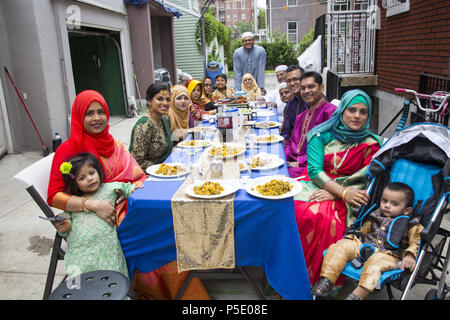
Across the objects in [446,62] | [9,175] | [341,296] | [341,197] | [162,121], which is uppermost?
[446,62]

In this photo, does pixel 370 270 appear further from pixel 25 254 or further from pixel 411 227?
pixel 25 254

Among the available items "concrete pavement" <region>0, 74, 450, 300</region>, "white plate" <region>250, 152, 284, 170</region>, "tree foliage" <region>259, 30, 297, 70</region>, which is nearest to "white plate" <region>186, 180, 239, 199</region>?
"white plate" <region>250, 152, 284, 170</region>

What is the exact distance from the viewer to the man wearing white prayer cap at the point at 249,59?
306 inches

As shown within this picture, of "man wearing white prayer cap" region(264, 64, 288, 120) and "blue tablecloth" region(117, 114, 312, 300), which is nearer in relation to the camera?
"blue tablecloth" region(117, 114, 312, 300)

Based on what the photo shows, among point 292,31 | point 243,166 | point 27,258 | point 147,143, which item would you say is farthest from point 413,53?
point 292,31

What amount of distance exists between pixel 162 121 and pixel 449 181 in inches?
103

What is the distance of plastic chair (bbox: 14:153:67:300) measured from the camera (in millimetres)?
2146

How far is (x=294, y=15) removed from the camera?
3009 centimetres

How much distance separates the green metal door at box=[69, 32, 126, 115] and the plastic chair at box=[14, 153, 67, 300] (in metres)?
Answer: 8.39

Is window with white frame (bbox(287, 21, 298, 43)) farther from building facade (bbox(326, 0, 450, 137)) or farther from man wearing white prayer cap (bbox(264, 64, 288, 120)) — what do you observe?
man wearing white prayer cap (bbox(264, 64, 288, 120))

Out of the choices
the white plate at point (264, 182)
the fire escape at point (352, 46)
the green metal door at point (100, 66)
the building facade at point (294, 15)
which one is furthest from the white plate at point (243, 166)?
the building facade at point (294, 15)

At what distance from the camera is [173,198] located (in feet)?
6.84

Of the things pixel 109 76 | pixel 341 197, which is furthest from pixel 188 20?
pixel 341 197

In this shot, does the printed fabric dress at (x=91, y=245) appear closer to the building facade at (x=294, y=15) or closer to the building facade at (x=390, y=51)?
the building facade at (x=390, y=51)
